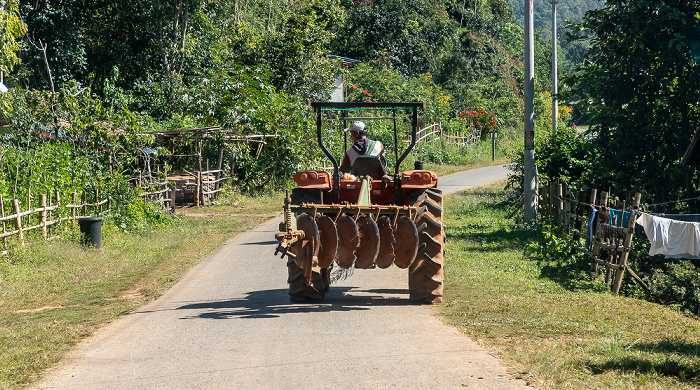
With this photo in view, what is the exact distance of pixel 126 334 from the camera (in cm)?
837

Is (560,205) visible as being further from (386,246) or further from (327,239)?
(327,239)

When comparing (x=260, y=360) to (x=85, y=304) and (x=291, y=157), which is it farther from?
(x=291, y=157)

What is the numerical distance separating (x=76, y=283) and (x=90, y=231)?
3.18 metres

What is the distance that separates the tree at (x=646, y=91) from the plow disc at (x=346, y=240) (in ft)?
30.5

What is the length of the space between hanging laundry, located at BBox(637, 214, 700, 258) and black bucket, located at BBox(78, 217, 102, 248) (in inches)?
434

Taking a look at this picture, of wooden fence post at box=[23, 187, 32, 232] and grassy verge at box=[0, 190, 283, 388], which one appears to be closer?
grassy verge at box=[0, 190, 283, 388]

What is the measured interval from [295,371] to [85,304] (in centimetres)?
539

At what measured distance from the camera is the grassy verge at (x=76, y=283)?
7.87m

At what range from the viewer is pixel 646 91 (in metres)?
15.9

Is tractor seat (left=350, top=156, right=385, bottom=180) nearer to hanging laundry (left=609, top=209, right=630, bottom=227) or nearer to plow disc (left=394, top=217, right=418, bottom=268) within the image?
plow disc (left=394, top=217, right=418, bottom=268)

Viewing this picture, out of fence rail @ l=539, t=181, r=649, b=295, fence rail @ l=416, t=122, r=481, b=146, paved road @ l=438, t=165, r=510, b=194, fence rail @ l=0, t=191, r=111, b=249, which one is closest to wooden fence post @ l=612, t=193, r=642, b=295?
fence rail @ l=539, t=181, r=649, b=295

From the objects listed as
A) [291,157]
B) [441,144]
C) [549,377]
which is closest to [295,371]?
[549,377]

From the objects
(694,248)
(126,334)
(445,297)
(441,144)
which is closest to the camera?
(126,334)

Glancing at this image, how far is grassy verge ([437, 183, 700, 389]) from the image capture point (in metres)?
6.42
